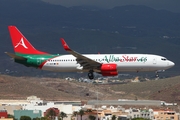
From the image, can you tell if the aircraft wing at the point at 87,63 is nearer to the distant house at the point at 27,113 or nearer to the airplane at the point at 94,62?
the airplane at the point at 94,62

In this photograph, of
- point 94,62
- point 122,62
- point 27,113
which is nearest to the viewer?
point 122,62

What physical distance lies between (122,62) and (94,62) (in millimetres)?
3899

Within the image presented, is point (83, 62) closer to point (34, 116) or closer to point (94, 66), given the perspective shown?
point (94, 66)

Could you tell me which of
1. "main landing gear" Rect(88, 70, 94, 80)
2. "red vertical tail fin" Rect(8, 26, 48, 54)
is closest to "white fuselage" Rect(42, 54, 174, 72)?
"main landing gear" Rect(88, 70, 94, 80)

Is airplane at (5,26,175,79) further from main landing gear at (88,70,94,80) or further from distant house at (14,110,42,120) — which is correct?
distant house at (14,110,42,120)

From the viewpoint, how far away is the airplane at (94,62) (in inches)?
4203

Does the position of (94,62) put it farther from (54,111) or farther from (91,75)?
(54,111)

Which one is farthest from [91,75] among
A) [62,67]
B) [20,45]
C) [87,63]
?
[20,45]

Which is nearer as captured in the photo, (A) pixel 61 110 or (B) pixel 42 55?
(B) pixel 42 55

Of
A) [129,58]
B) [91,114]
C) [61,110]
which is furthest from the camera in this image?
[61,110]

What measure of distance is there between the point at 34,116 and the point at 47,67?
220 ft

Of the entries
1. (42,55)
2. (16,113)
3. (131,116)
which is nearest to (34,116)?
(16,113)

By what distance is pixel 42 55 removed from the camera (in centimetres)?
11269

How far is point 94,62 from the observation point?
10788 cm
